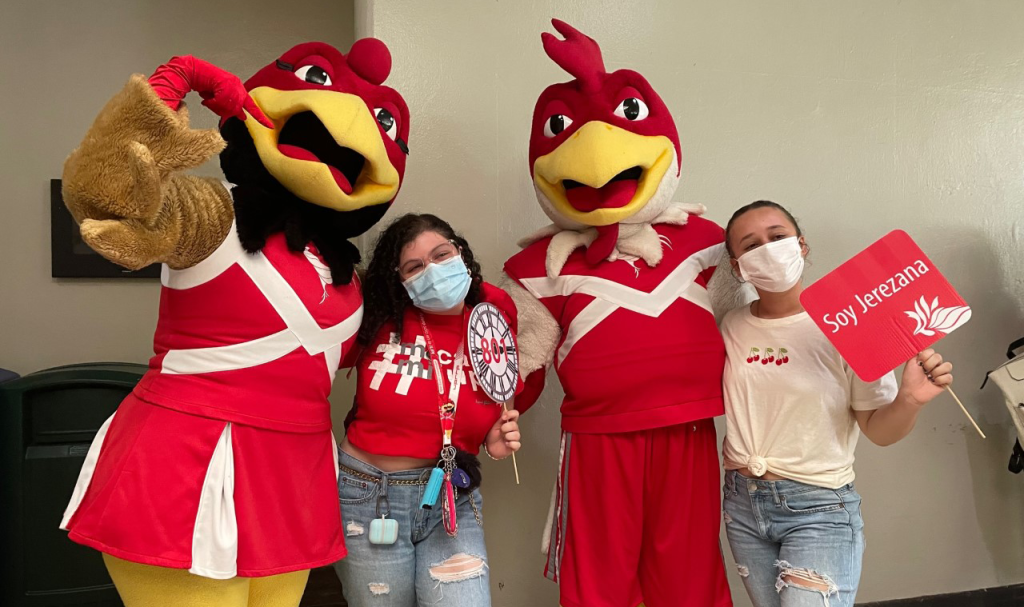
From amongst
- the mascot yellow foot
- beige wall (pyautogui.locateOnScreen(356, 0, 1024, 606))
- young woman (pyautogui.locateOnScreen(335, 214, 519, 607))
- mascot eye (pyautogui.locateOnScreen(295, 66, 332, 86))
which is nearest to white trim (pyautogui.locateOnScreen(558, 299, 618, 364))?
young woman (pyautogui.locateOnScreen(335, 214, 519, 607))

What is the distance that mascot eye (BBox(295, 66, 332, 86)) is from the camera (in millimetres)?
1463

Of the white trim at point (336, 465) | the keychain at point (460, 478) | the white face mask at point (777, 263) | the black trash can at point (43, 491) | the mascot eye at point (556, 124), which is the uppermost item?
the mascot eye at point (556, 124)

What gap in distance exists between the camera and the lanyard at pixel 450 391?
1563mm

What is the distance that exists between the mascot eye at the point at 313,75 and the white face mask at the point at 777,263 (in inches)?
42.6

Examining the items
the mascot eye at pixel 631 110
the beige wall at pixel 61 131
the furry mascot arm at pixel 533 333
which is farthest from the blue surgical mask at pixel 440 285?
the beige wall at pixel 61 131

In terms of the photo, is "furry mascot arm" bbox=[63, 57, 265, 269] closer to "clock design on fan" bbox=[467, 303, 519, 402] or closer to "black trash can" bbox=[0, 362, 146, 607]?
"clock design on fan" bbox=[467, 303, 519, 402]

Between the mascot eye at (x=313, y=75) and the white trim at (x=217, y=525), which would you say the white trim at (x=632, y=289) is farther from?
the white trim at (x=217, y=525)

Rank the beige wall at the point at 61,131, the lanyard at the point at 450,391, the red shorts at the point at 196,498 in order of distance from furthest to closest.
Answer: the beige wall at the point at 61,131 → the lanyard at the point at 450,391 → the red shorts at the point at 196,498

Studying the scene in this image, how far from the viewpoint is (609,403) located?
1733mm

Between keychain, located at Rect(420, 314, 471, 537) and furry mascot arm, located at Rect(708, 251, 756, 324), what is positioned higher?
furry mascot arm, located at Rect(708, 251, 756, 324)

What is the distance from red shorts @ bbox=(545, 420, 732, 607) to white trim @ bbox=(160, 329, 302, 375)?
2.88ft

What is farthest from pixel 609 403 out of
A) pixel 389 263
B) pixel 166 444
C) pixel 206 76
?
pixel 206 76

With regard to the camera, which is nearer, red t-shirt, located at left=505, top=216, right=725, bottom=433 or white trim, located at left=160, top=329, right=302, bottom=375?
white trim, located at left=160, top=329, right=302, bottom=375

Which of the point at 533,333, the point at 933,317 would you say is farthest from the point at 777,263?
the point at 533,333
